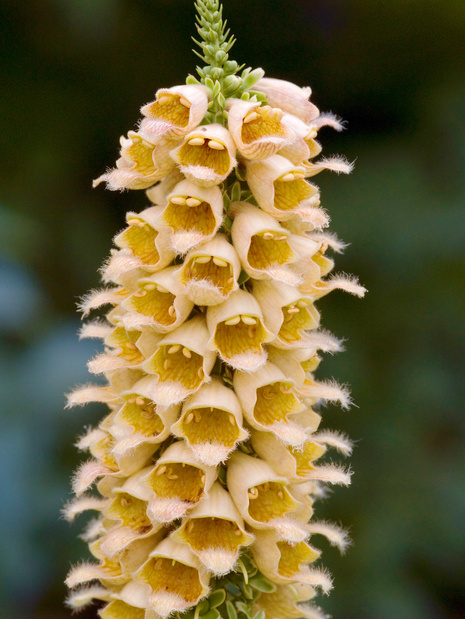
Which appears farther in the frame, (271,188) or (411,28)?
(411,28)

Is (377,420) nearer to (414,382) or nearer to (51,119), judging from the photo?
(414,382)

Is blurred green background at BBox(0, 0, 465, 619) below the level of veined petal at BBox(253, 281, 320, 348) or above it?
above

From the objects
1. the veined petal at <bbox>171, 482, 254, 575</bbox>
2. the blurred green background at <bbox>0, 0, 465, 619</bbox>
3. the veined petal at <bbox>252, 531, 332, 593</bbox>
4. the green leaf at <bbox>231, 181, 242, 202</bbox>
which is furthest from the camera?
the blurred green background at <bbox>0, 0, 465, 619</bbox>

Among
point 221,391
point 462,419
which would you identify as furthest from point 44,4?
point 462,419

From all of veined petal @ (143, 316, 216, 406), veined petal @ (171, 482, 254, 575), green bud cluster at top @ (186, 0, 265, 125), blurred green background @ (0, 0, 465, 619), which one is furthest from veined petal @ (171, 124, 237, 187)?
blurred green background @ (0, 0, 465, 619)

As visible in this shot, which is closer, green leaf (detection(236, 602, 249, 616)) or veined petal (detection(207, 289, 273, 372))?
veined petal (detection(207, 289, 273, 372))

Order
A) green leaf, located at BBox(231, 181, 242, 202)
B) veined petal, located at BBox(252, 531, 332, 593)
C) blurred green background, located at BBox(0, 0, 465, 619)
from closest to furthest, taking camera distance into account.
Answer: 1. veined petal, located at BBox(252, 531, 332, 593)
2. green leaf, located at BBox(231, 181, 242, 202)
3. blurred green background, located at BBox(0, 0, 465, 619)

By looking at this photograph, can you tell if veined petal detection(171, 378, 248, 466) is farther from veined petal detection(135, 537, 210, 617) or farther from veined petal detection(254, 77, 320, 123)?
veined petal detection(254, 77, 320, 123)

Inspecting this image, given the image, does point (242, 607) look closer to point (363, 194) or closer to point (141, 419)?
point (141, 419)
